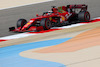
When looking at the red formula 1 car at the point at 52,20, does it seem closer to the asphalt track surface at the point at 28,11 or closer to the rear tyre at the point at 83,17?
the rear tyre at the point at 83,17

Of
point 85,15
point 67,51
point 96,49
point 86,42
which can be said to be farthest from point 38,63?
point 85,15

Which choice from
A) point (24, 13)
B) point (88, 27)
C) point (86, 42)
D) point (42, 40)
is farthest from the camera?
point (24, 13)

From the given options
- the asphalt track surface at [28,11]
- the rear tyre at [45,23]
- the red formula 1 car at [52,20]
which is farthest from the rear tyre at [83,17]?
the asphalt track surface at [28,11]

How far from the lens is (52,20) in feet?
37.7

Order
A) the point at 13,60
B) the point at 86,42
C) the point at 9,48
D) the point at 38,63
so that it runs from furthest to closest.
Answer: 1. the point at 9,48
2. the point at 86,42
3. the point at 13,60
4. the point at 38,63

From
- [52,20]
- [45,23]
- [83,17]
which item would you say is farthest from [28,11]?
[45,23]

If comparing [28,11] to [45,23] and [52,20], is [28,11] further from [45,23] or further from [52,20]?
[45,23]

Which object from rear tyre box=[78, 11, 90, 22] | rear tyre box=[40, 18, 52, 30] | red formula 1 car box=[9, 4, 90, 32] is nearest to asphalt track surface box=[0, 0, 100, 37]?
red formula 1 car box=[9, 4, 90, 32]

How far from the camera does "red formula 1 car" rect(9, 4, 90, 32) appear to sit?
35.7 ft

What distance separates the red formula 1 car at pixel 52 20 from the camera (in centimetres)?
1089

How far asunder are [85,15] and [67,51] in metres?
5.28

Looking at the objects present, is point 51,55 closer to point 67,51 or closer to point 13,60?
point 67,51

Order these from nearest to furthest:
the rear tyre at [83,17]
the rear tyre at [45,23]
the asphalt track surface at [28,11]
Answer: the rear tyre at [45,23]
the rear tyre at [83,17]
the asphalt track surface at [28,11]

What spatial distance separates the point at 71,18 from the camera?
12148mm
